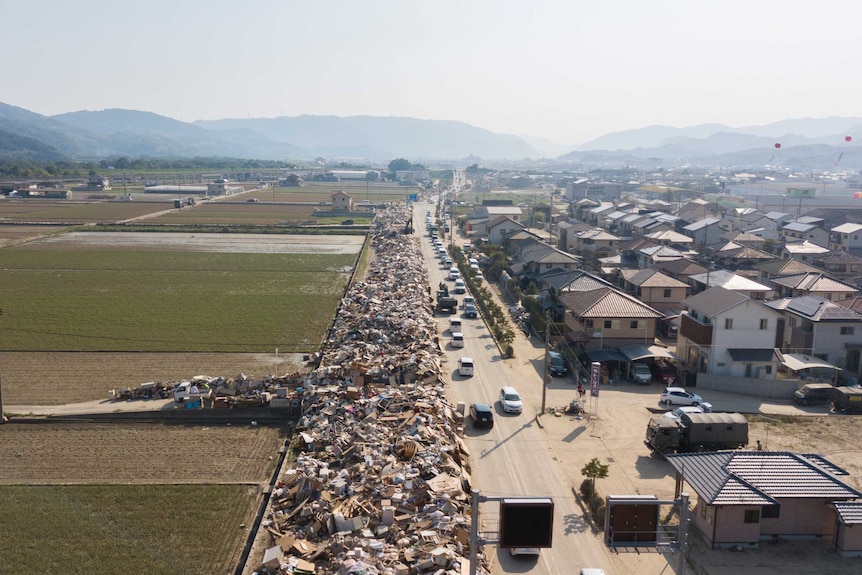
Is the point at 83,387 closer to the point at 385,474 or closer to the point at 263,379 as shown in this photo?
the point at 263,379

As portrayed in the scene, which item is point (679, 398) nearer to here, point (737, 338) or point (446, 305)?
point (737, 338)

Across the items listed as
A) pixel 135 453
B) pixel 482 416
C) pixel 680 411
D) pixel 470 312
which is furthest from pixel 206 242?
pixel 680 411

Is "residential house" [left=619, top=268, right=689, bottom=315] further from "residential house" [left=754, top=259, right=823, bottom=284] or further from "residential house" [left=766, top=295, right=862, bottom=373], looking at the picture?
"residential house" [left=754, top=259, right=823, bottom=284]

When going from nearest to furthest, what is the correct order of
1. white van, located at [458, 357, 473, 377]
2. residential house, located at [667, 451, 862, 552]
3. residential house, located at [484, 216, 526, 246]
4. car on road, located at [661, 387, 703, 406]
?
1. residential house, located at [667, 451, 862, 552]
2. car on road, located at [661, 387, 703, 406]
3. white van, located at [458, 357, 473, 377]
4. residential house, located at [484, 216, 526, 246]

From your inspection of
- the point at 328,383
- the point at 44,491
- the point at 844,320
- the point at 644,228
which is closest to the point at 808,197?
the point at 644,228

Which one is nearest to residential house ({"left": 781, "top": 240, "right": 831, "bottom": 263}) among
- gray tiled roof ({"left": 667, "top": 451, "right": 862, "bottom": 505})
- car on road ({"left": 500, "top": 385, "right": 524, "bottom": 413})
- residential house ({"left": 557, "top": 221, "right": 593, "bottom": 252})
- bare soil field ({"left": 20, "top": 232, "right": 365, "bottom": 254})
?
residential house ({"left": 557, "top": 221, "right": 593, "bottom": 252})

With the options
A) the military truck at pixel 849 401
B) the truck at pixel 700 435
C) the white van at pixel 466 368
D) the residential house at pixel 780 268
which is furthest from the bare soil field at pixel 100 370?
the residential house at pixel 780 268

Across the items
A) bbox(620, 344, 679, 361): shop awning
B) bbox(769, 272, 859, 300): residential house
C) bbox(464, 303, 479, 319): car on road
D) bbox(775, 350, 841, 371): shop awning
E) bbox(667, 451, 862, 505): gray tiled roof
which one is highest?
bbox(769, 272, 859, 300): residential house
